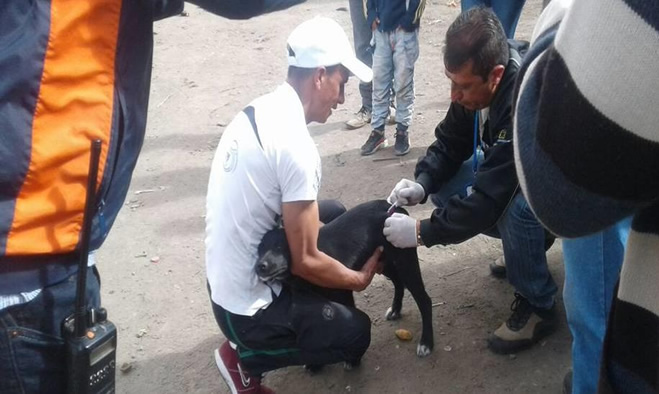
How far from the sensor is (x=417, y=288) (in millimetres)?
3412

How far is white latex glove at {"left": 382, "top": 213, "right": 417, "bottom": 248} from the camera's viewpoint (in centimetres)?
322

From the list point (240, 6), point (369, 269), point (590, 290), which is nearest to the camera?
point (240, 6)

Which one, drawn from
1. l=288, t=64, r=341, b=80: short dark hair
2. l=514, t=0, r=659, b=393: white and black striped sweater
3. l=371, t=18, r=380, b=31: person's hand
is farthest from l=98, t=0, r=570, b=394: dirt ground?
l=514, t=0, r=659, b=393: white and black striped sweater

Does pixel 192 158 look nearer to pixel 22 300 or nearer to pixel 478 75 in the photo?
pixel 478 75

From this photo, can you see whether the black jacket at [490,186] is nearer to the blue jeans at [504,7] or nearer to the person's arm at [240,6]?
the person's arm at [240,6]

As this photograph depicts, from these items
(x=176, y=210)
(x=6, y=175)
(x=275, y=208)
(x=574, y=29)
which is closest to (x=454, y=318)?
(x=275, y=208)

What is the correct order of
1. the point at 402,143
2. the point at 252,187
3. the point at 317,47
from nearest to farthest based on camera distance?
1. the point at 252,187
2. the point at 317,47
3. the point at 402,143

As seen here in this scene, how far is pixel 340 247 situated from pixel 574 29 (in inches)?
93.7

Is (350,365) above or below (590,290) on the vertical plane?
below

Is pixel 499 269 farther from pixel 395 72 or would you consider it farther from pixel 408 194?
pixel 395 72

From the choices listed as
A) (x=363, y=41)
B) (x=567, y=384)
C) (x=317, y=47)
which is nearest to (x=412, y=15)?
(x=363, y=41)

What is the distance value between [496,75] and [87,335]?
6.70 ft

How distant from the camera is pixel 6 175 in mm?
1495

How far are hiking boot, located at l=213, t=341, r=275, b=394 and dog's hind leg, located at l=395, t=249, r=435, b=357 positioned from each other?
0.75m
